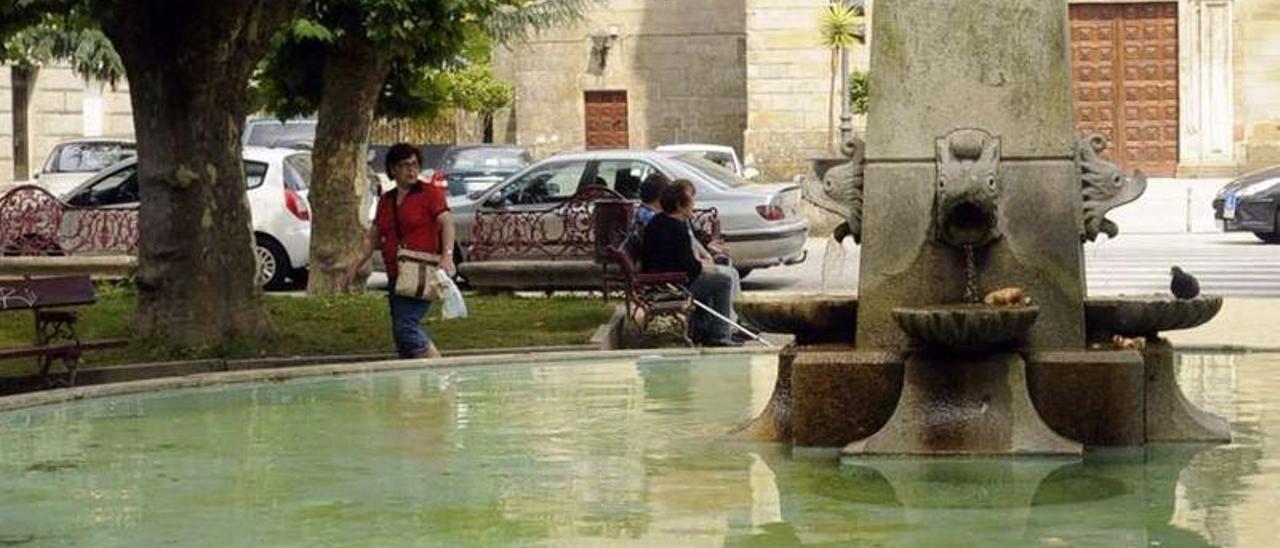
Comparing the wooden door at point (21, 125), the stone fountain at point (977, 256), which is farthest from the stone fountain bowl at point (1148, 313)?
the wooden door at point (21, 125)

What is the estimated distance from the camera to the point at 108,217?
27609 millimetres

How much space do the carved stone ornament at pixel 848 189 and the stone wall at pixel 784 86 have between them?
3963cm

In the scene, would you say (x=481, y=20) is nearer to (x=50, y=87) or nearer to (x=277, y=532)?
(x=277, y=532)

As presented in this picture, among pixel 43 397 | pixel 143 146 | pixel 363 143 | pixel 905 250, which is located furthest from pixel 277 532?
pixel 363 143

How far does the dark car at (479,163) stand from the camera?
142 ft

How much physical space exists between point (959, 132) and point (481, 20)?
14.9 meters

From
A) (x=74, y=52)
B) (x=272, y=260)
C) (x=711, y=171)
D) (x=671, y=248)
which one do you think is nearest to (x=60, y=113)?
(x=74, y=52)

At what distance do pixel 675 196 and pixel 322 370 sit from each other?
367cm

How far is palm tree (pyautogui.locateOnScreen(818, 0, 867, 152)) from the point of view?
49.7 m

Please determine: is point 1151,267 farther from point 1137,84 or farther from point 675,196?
point 1137,84

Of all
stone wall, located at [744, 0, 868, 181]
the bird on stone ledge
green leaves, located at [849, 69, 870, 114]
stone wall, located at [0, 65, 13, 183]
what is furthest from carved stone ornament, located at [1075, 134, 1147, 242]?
stone wall, located at [744, 0, 868, 181]

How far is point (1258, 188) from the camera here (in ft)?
115

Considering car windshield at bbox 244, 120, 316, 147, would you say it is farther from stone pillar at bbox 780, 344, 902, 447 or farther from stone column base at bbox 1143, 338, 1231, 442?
stone column base at bbox 1143, 338, 1231, 442

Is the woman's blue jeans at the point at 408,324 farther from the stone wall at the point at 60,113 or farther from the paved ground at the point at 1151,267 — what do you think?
the stone wall at the point at 60,113
